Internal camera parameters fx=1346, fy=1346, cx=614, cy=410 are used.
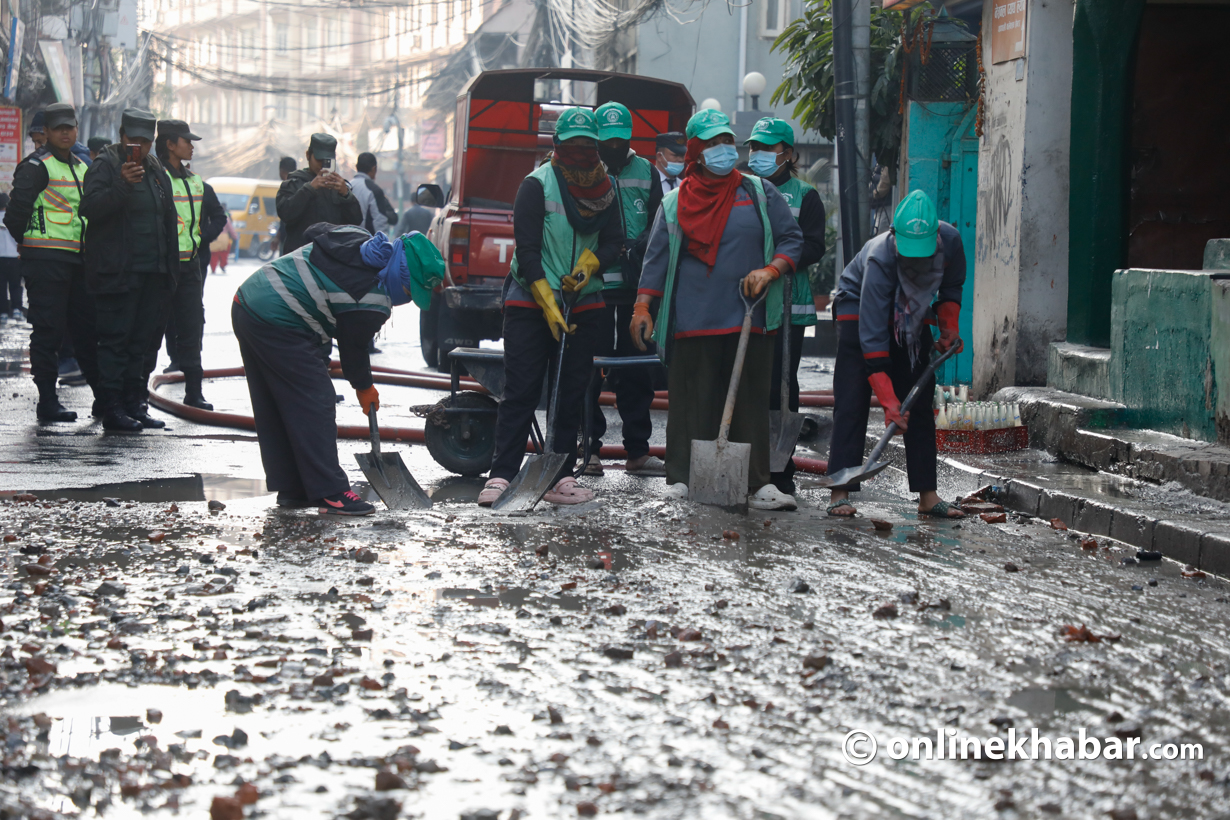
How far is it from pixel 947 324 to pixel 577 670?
3257 millimetres

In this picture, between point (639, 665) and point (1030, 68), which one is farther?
point (1030, 68)

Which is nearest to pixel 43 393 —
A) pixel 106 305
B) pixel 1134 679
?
pixel 106 305

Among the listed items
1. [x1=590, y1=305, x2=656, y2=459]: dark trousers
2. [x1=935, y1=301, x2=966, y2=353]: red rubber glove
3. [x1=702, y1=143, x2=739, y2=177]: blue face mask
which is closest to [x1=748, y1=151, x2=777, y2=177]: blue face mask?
[x1=702, y1=143, x2=739, y2=177]: blue face mask

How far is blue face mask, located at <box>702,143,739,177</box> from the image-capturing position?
6246 mm

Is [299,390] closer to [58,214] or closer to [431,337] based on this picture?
[58,214]

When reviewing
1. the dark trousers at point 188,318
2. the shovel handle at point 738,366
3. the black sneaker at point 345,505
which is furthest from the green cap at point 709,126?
the dark trousers at point 188,318

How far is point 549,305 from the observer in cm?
635

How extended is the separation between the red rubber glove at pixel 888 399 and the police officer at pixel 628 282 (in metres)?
1.36

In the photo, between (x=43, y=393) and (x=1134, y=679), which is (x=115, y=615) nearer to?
(x=1134, y=679)

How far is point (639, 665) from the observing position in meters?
3.70

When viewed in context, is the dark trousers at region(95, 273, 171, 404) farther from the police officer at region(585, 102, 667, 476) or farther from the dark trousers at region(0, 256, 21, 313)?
the dark trousers at region(0, 256, 21, 313)

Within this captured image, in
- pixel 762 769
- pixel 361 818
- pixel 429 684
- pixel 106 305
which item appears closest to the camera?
pixel 361 818

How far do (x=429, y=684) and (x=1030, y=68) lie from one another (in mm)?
7494

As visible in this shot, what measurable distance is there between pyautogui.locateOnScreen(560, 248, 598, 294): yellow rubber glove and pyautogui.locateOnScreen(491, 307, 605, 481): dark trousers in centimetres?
18
